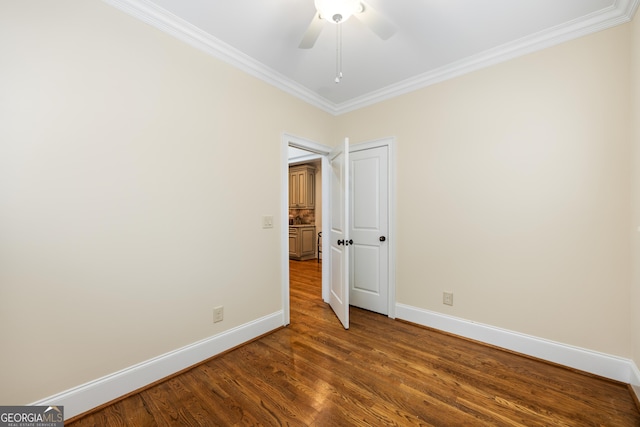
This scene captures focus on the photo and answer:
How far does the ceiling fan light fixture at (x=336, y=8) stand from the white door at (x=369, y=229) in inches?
67.1

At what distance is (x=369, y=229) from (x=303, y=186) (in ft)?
13.5

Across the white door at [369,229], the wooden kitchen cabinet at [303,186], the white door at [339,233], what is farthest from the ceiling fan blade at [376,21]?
the wooden kitchen cabinet at [303,186]

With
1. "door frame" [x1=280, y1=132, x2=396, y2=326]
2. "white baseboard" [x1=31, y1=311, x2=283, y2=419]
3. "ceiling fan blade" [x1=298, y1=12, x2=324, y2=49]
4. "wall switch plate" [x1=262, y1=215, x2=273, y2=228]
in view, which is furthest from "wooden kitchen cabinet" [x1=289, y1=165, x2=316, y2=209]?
"ceiling fan blade" [x1=298, y1=12, x2=324, y2=49]

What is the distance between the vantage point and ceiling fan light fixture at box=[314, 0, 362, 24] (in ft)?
5.15

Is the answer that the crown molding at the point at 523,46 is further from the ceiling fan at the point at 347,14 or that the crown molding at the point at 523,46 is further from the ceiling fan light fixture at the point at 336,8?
the ceiling fan light fixture at the point at 336,8

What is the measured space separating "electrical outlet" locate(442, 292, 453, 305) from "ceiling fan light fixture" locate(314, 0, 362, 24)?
8.67 feet

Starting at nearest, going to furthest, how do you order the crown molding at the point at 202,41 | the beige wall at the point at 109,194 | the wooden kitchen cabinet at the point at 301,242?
1. the beige wall at the point at 109,194
2. the crown molding at the point at 202,41
3. the wooden kitchen cabinet at the point at 301,242

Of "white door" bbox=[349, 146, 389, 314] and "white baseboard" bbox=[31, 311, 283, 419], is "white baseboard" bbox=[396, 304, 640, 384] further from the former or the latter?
"white baseboard" bbox=[31, 311, 283, 419]

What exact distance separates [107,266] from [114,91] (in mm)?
1181

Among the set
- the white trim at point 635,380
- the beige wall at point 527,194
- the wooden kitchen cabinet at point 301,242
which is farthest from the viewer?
the wooden kitchen cabinet at point 301,242

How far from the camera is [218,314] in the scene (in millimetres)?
2314

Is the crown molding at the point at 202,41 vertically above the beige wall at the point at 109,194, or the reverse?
the crown molding at the point at 202,41

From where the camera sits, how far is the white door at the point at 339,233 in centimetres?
280

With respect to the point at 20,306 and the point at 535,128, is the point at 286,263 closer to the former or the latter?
the point at 20,306
